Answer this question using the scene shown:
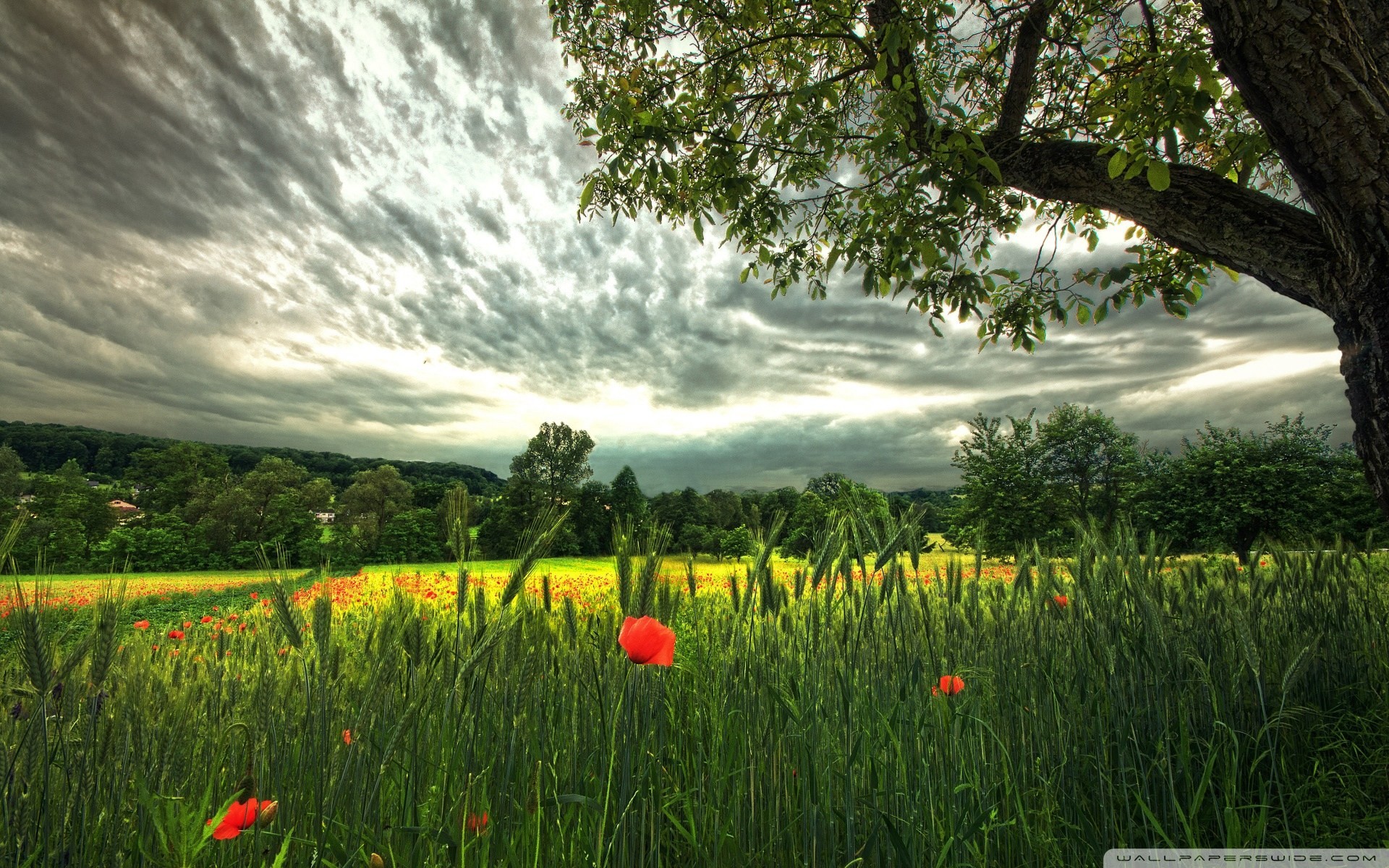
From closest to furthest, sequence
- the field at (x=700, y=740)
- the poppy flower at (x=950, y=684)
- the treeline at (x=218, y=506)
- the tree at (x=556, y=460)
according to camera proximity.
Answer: the field at (x=700, y=740) < the poppy flower at (x=950, y=684) < the treeline at (x=218, y=506) < the tree at (x=556, y=460)

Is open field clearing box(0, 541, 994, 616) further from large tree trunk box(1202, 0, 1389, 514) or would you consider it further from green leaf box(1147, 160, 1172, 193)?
green leaf box(1147, 160, 1172, 193)

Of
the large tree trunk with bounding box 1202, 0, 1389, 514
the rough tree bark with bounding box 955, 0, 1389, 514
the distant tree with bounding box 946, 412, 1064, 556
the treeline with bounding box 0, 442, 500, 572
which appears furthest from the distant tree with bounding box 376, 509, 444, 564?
the large tree trunk with bounding box 1202, 0, 1389, 514

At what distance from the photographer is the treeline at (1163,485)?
704 inches

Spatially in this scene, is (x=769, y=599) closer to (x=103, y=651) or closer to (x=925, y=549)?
(x=925, y=549)

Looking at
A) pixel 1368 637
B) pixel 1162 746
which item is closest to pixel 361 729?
pixel 1162 746

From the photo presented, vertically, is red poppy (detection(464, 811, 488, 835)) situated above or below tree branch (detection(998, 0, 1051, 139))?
below

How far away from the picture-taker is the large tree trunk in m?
2.75

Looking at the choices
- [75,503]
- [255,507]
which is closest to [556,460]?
[255,507]

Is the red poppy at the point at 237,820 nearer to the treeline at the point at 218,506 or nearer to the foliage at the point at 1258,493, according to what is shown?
the treeline at the point at 218,506

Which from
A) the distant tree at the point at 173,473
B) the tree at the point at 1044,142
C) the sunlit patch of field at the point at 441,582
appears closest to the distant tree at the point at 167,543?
the distant tree at the point at 173,473

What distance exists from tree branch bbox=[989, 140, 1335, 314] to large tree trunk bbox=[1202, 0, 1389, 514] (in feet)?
0.46

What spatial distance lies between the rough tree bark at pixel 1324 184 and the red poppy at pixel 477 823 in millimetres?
4232

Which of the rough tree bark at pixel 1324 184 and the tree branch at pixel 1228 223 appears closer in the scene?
the rough tree bark at pixel 1324 184

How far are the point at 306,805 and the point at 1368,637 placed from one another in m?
5.28
